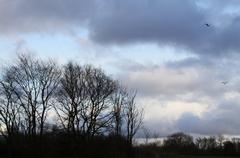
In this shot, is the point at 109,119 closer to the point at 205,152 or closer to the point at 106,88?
the point at 106,88

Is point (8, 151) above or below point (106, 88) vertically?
below

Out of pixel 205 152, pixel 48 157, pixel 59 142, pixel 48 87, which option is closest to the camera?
pixel 48 157

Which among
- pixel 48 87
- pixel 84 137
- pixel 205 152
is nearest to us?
pixel 84 137

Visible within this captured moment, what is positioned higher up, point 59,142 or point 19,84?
point 19,84

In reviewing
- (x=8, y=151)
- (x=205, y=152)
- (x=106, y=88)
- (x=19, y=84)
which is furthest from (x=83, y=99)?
(x=205, y=152)

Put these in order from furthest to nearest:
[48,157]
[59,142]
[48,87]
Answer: [48,87]
[59,142]
[48,157]

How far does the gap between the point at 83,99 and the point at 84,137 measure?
1361cm

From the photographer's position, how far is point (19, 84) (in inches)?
3287

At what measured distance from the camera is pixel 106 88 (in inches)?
3701

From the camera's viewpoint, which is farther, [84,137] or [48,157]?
[84,137]

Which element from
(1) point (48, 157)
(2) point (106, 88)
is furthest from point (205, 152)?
(1) point (48, 157)

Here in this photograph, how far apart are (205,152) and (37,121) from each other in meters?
93.8

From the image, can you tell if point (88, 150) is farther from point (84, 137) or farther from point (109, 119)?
point (109, 119)

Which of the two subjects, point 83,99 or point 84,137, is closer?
point 84,137
